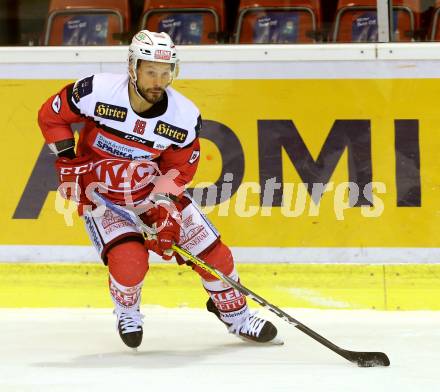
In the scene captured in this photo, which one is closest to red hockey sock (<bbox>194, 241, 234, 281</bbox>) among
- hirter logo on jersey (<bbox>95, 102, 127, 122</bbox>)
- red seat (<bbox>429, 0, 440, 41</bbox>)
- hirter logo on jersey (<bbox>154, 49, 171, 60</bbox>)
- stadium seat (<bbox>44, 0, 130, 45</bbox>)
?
hirter logo on jersey (<bbox>95, 102, 127, 122</bbox>)

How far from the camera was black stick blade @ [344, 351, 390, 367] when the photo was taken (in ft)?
13.6

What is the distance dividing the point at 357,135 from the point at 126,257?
1.50 metres

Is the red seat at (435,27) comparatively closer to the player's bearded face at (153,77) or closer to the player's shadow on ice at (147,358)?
the player's bearded face at (153,77)

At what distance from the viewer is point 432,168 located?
5402 millimetres

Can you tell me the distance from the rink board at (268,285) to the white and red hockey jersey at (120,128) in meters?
0.94

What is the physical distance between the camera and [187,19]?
5.63m

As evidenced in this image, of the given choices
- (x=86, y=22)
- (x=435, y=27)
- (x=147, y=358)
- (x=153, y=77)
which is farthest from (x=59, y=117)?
(x=435, y=27)

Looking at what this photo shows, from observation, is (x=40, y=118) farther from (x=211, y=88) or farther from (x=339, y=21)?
(x=339, y=21)

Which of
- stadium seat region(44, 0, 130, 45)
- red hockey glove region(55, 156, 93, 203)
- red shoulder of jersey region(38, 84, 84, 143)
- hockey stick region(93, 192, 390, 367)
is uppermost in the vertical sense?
stadium seat region(44, 0, 130, 45)

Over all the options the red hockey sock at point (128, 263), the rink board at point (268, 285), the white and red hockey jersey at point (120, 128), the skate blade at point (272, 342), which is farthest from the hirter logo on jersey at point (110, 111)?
the rink board at point (268, 285)

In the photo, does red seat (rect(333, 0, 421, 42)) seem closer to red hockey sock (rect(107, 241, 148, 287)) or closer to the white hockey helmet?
the white hockey helmet

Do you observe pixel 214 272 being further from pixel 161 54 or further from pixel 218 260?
pixel 161 54

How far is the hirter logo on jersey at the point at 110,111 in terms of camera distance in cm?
446

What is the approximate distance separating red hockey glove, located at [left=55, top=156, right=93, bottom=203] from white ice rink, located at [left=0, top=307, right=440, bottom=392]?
609 mm
